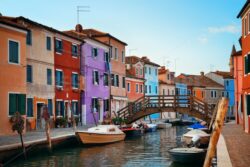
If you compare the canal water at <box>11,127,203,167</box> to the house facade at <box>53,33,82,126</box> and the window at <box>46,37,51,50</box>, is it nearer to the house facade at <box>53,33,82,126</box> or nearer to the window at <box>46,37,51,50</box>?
the house facade at <box>53,33,82,126</box>

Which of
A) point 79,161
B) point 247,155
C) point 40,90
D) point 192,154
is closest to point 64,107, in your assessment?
→ point 40,90

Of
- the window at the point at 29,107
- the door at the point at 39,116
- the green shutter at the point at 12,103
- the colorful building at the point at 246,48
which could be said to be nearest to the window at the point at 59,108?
the door at the point at 39,116

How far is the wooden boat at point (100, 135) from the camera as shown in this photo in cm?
2574

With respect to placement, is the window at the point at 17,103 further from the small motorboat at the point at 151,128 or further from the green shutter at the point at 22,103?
the small motorboat at the point at 151,128

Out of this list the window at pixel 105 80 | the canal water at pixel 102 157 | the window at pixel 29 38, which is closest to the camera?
the canal water at pixel 102 157

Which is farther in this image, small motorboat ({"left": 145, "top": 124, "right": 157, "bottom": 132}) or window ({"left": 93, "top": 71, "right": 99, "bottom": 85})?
small motorboat ({"left": 145, "top": 124, "right": 157, "bottom": 132})

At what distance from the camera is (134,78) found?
5338 centimetres

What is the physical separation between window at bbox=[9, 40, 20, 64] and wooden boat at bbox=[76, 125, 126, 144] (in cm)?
581

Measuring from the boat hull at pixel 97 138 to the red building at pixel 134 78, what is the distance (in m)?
23.1

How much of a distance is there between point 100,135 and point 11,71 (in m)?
6.81

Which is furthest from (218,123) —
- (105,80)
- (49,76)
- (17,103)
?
(105,80)

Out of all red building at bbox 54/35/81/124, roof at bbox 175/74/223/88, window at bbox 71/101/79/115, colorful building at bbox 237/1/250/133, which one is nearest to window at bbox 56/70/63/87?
red building at bbox 54/35/81/124

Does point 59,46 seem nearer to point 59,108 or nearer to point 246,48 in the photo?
point 59,108

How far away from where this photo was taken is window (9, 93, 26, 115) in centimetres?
2498
